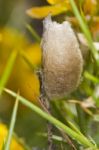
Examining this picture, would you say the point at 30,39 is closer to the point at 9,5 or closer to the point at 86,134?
the point at 9,5

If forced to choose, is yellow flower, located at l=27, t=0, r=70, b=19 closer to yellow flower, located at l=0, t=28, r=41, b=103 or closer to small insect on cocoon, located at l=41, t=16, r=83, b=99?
small insect on cocoon, located at l=41, t=16, r=83, b=99

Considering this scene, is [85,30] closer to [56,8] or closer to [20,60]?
[56,8]

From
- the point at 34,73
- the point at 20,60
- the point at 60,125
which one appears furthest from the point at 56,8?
the point at 20,60

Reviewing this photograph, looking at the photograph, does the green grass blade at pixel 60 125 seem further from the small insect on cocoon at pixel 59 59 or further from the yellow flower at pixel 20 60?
the yellow flower at pixel 20 60

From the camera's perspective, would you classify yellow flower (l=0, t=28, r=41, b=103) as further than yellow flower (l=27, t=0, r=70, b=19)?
Yes

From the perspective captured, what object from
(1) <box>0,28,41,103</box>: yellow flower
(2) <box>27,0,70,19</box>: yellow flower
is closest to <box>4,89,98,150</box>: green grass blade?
(2) <box>27,0,70,19</box>: yellow flower

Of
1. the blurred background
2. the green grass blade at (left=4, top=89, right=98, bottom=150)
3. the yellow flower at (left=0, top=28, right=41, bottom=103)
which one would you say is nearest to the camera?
the green grass blade at (left=4, top=89, right=98, bottom=150)

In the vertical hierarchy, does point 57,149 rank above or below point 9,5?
above

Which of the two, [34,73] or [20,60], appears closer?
[34,73]

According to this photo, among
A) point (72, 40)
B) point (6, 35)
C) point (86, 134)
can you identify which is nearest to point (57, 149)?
point (86, 134)
